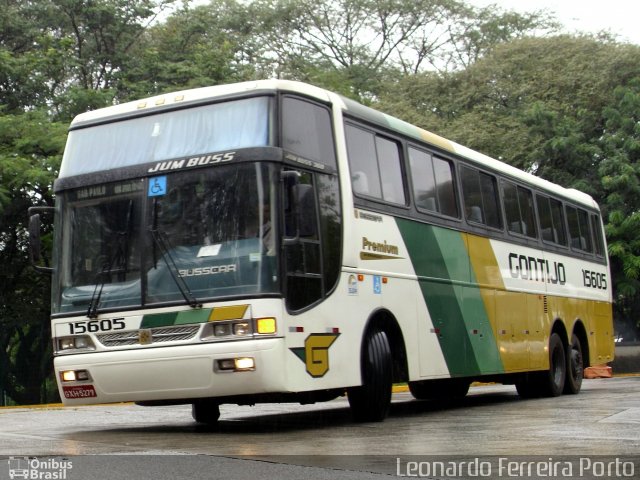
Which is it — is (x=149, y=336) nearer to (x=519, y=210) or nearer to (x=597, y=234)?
(x=519, y=210)

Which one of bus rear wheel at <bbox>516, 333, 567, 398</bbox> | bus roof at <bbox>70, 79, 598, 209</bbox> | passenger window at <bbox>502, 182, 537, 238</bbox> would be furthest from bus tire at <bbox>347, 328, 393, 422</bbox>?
bus rear wheel at <bbox>516, 333, 567, 398</bbox>

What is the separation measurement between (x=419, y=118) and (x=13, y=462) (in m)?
32.2

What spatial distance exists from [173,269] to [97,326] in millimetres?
995

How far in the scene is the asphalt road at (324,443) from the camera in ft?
25.5

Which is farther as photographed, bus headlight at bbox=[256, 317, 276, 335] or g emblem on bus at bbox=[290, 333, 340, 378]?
g emblem on bus at bbox=[290, 333, 340, 378]

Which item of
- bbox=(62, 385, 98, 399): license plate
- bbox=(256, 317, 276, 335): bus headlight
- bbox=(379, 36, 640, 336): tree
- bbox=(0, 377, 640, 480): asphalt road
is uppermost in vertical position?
bbox=(379, 36, 640, 336): tree

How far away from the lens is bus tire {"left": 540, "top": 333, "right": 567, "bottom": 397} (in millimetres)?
18234

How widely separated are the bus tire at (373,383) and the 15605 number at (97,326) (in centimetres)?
257

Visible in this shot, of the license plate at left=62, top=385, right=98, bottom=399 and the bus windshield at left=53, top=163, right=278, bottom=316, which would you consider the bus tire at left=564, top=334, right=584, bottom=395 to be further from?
the license plate at left=62, top=385, right=98, bottom=399

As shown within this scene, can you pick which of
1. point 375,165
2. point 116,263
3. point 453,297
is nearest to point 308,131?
point 375,165

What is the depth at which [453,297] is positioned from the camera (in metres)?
14.7

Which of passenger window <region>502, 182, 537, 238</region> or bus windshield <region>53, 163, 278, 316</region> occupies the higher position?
passenger window <region>502, 182, 537, 238</region>

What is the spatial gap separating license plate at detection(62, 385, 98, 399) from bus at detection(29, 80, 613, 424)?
0.07 feet

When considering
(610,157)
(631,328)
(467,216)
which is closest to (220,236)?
(467,216)
